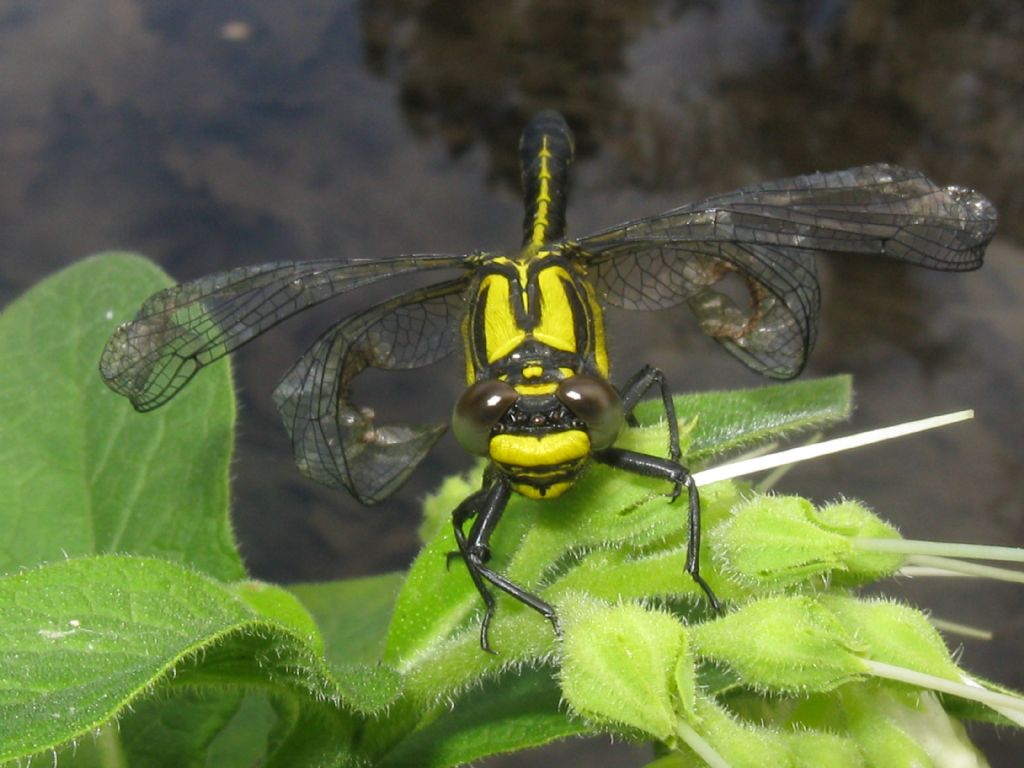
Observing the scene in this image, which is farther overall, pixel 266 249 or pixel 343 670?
pixel 266 249

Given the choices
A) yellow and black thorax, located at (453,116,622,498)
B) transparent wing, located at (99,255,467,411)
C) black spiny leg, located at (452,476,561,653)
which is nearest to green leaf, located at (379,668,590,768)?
black spiny leg, located at (452,476,561,653)

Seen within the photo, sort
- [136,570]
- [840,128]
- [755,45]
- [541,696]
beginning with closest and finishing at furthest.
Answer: [136,570]
[541,696]
[840,128]
[755,45]

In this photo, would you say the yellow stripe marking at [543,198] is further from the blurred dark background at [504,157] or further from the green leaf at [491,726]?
the blurred dark background at [504,157]

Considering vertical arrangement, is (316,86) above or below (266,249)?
above

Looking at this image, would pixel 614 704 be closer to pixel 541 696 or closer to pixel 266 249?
pixel 541 696

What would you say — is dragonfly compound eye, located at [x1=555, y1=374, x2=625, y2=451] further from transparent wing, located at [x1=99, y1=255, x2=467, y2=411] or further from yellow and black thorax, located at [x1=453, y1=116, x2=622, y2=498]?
transparent wing, located at [x1=99, y1=255, x2=467, y2=411]

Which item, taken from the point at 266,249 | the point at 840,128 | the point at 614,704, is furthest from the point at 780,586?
the point at 840,128
